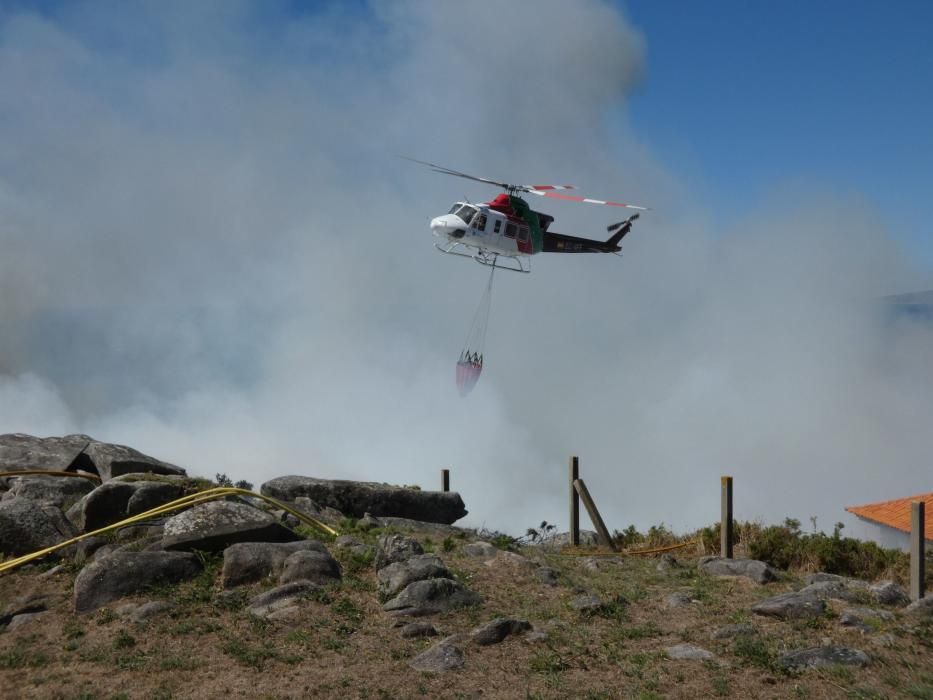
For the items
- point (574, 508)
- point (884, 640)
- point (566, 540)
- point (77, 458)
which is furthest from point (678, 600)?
point (77, 458)

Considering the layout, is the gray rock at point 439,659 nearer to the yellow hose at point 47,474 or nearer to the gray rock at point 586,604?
the gray rock at point 586,604

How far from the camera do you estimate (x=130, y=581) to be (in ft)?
37.6

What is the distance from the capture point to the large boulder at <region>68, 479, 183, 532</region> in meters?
14.0

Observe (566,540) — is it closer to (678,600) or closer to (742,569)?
(742,569)

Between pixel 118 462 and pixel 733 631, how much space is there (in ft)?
43.6

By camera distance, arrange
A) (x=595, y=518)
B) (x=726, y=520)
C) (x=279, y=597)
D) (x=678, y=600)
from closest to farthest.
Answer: (x=279, y=597)
(x=678, y=600)
(x=726, y=520)
(x=595, y=518)

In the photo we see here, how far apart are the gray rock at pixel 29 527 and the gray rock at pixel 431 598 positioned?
602 cm

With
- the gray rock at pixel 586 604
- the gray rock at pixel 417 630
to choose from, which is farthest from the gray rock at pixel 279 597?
the gray rock at pixel 586 604

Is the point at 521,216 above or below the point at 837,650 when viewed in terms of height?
above

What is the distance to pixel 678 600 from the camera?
479 inches

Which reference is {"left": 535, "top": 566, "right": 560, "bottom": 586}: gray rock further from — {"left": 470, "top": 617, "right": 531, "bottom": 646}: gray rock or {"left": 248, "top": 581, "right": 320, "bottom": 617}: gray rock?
{"left": 248, "top": 581, "right": 320, "bottom": 617}: gray rock

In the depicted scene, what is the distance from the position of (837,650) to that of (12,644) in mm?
9823

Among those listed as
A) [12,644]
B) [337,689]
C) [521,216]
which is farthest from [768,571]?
[521,216]

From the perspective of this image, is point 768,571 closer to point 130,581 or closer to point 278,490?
point 130,581
